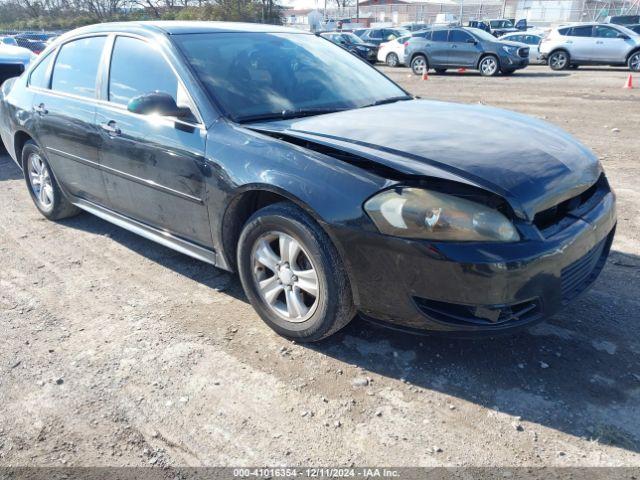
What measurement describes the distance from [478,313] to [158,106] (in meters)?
2.18

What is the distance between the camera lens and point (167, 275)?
4102 mm

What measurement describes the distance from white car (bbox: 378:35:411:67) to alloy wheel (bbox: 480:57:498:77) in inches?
162

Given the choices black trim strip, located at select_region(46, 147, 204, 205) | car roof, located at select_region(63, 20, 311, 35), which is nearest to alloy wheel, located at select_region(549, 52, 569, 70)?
car roof, located at select_region(63, 20, 311, 35)

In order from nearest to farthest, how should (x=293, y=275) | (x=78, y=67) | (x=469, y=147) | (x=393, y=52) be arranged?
(x=469, y=147) → (x=293, y=275) → (x=78, y=67) → (x=393, y=52)

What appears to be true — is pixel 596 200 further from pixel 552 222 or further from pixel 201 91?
pixel 201 91

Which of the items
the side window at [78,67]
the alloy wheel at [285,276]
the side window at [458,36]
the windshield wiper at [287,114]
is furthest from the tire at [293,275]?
the side window at [458,36]

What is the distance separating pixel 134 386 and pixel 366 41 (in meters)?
25.7

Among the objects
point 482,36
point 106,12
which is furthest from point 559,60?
point 106,12

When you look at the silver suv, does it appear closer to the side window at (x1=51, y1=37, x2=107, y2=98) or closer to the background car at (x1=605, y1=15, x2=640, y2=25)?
the background car at (x1=605, y1=15, x2=640, y2=25)

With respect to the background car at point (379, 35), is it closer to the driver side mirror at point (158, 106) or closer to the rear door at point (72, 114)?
the rear door at point (72, 114)

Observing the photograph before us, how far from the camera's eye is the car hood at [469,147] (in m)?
2.61

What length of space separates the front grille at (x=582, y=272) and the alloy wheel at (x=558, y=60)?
1853 centimetres

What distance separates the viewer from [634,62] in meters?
18.2

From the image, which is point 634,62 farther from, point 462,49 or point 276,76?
point 276,76
